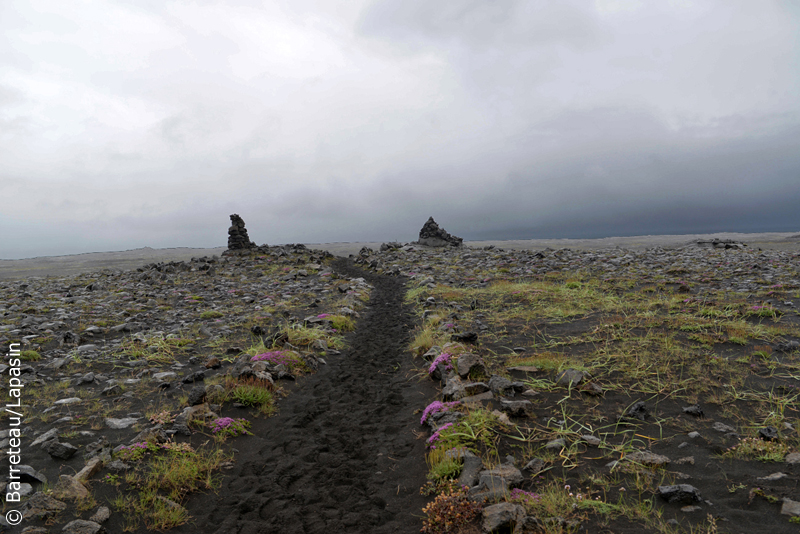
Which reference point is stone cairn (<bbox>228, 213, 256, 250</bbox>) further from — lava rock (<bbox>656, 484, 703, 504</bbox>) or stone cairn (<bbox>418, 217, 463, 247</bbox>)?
lava rock (<bbox>656, 484, 703, 504</bbox>)

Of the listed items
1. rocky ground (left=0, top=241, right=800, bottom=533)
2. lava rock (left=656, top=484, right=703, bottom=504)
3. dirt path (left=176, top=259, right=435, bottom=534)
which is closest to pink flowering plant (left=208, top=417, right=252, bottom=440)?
rocky ground (left=0, top=241, right=800, bottom=533)

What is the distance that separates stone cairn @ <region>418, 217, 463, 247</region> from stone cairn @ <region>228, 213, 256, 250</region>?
2663 centimetres

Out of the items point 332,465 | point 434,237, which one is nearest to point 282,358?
point 332,465

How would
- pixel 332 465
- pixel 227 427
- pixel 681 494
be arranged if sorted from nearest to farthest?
pixel 681 494
pixel 332 465
pixel 227 427

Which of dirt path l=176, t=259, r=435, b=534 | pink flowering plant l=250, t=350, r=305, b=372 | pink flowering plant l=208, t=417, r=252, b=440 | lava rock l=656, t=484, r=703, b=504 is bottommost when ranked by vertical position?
dirt path l=176, t=259, r=435, b=534

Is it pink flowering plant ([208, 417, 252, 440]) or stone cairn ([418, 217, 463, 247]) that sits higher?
stone cairn ([418, 217, 463, 247])

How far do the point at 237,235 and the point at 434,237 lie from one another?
2979 cm

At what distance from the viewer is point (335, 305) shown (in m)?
19.9

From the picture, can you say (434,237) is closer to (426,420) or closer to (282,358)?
(282,358)

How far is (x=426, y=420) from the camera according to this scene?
770 centimetres

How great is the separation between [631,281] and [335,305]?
1715 centimetres

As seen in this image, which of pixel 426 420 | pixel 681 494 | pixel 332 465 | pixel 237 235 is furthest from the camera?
pixel 237 235

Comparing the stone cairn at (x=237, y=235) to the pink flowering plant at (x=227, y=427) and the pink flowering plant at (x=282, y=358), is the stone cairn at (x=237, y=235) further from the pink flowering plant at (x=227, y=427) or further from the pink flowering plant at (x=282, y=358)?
the pink flowering plant at (x=227, y=427)

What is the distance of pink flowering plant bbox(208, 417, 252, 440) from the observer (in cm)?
731
